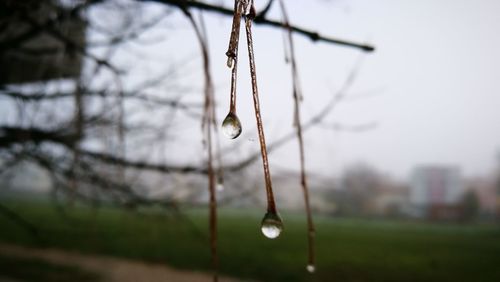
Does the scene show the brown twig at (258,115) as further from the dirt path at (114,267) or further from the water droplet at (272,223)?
the dirt path at (114,267)

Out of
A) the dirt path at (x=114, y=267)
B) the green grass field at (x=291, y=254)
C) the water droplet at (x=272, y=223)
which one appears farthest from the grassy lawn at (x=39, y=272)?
the water droplet at (x=272, y=223)

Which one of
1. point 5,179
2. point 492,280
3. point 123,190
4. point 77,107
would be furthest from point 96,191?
point 492,280

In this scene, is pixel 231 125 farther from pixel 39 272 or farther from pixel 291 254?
pixel 291 254

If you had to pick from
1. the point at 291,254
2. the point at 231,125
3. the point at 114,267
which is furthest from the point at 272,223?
the point at 291,254

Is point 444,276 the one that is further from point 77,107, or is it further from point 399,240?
point 77,107

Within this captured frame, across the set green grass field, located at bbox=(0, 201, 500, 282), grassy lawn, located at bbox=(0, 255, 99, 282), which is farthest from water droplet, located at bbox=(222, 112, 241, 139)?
grassy lawn, located at bbox=(0, 255, 99, 282)

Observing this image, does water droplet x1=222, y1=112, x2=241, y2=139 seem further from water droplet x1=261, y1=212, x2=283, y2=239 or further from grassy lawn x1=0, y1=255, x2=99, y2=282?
grassy lawn x1=0, y1=255, x2=99, y2=282
